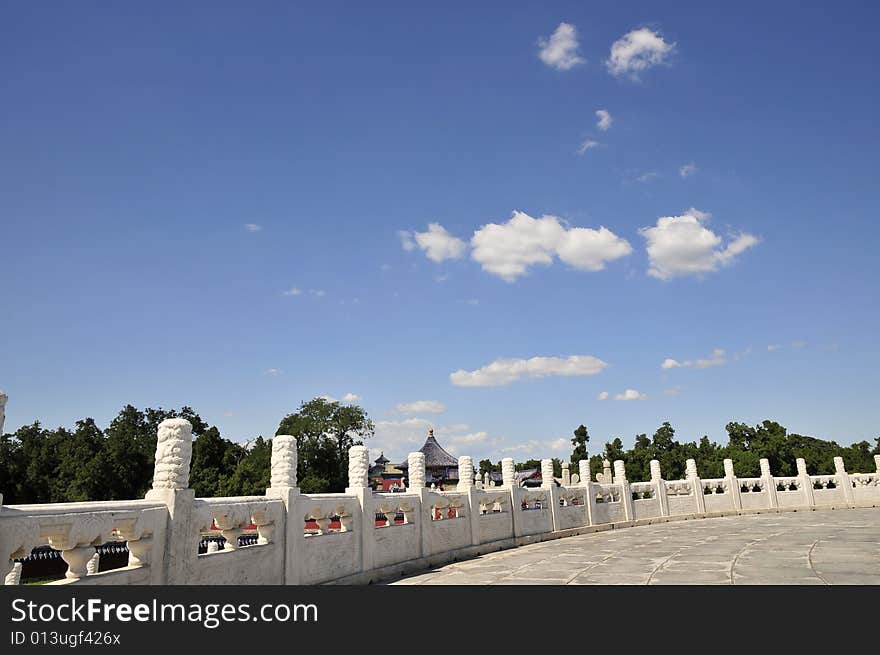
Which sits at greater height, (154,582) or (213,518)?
(213,518)

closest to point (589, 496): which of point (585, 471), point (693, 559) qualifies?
point (585, 471)

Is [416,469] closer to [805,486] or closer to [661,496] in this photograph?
[661,496]

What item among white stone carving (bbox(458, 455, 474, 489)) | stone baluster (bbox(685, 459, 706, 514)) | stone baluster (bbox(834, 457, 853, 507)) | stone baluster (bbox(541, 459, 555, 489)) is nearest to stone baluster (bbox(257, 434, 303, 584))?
white stone carving (bbox(458, 455, 474, 489))

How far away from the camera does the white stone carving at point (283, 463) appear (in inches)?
318

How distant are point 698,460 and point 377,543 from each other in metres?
35.8

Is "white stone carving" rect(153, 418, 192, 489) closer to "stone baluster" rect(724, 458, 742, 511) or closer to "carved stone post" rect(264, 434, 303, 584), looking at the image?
"carved stone post" rect(264, 434, 303, 584)

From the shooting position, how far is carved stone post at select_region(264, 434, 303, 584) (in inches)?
303

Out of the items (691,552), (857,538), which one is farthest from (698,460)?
(691,552)

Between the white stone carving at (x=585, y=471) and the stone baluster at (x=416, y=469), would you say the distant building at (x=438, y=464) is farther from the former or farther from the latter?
the stone baluster at (x=416, y=469)

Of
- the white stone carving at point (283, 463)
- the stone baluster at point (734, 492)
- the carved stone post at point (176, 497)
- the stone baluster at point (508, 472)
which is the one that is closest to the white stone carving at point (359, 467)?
the white stone carving at point (283, 463)
